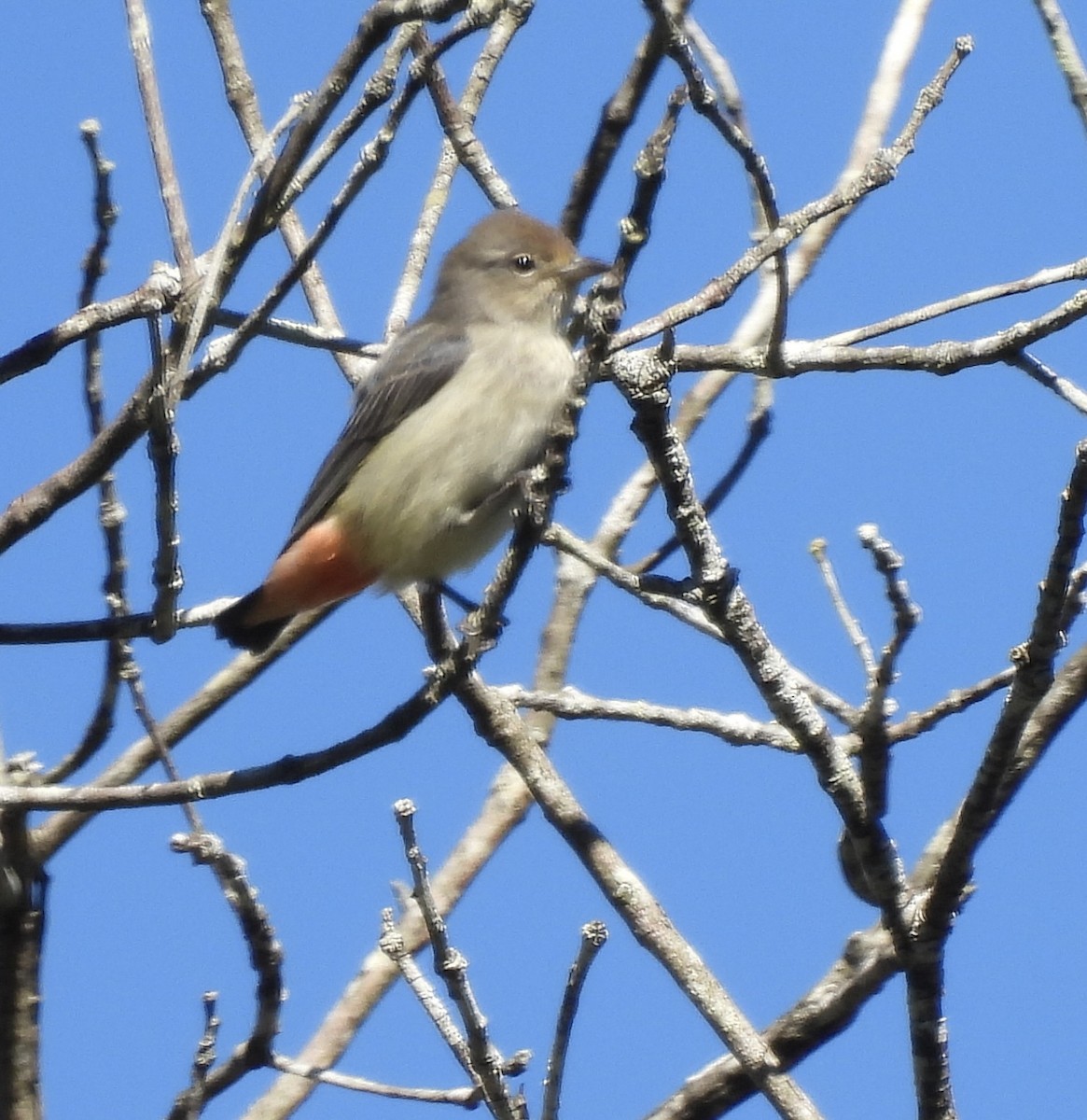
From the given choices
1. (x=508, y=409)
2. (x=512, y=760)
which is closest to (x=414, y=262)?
(x=508, y=409)

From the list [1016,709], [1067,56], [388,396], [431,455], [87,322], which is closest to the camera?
[1016,709]

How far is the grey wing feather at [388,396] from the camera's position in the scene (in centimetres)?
580

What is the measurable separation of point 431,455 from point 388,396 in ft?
1.22

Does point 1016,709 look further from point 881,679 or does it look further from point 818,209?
point 818,209

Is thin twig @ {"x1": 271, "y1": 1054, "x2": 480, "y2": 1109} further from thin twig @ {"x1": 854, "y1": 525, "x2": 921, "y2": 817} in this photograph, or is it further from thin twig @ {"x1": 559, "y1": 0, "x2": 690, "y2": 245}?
thin twig @ {"x1": 559, "y1": 0, "x2": 690, "y2": 245}

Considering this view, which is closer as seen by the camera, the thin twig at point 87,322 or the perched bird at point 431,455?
the thin twig at point 87,322

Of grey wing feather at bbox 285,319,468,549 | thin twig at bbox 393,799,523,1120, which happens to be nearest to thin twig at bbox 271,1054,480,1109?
thin twig at bbox 393,799,523,1120

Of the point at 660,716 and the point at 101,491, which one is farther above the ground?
the point at 101,491

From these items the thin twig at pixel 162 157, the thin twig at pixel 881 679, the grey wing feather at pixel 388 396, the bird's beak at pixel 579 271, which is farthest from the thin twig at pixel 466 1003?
the bird's beak at pixel 579 271

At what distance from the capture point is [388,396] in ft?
19.1

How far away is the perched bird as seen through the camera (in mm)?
5457

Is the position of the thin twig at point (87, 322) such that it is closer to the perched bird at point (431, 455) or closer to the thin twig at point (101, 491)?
the thin twig at point (101, 491)

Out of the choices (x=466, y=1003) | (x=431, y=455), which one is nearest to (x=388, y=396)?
(x=431, y=455)

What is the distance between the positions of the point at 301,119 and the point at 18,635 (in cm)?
146
